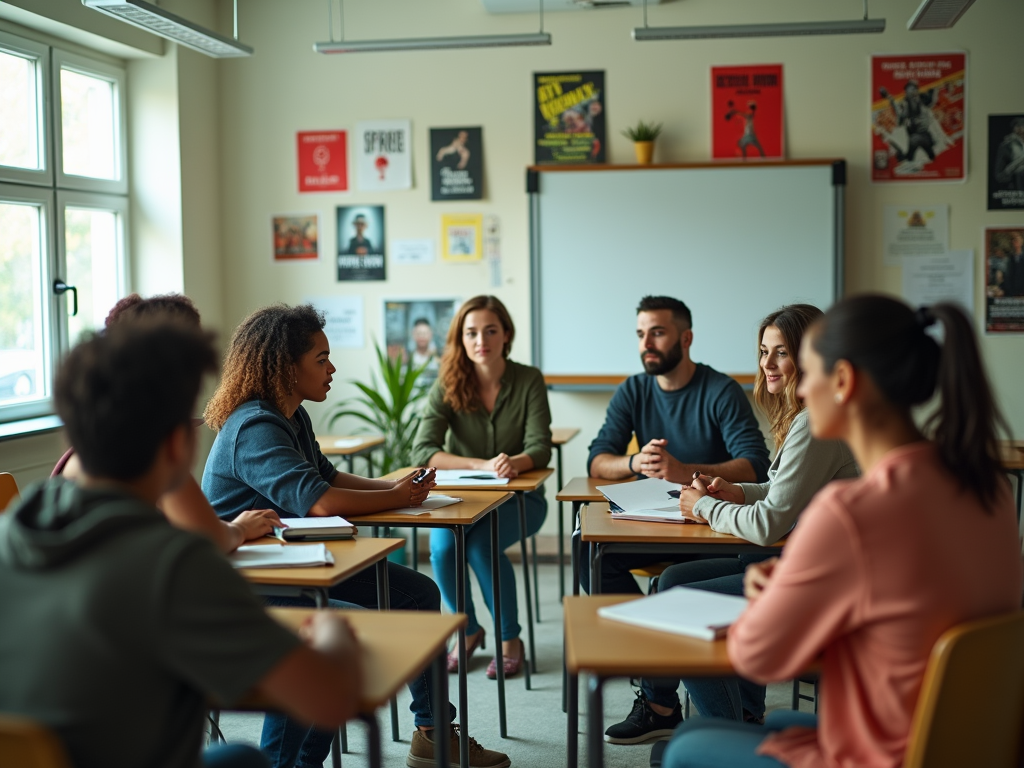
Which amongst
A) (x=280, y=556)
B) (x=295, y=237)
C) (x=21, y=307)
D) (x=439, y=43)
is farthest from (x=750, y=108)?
(x=280, y=556)

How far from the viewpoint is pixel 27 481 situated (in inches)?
169

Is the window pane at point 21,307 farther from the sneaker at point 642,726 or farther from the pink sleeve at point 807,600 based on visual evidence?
the pink sleeve at point 807,600

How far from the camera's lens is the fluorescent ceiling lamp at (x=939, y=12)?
3.72 m

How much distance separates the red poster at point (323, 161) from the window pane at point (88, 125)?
988mm

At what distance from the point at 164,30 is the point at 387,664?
3264mm

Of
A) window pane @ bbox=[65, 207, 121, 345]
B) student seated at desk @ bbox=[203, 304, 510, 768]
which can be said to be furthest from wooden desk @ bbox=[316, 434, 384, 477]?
student seated at desk @ bbox=[203, 304, 510, 768]

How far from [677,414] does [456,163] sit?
7.74 ft

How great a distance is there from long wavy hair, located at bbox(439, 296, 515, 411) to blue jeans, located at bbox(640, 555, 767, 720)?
→ 1407 millimetres

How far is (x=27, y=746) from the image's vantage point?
44.7 inches

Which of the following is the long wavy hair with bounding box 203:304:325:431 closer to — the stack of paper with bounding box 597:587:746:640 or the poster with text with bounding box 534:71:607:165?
the stack of paper with bounding box 597:587:746:640

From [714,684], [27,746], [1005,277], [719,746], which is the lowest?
[714,684]

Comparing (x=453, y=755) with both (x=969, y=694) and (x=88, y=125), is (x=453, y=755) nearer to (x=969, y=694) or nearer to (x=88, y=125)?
(x=969, y=694)

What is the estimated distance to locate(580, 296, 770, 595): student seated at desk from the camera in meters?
3.53

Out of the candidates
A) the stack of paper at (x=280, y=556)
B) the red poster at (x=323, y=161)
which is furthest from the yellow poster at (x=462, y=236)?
the stack of paper at (x=280, y=556)
